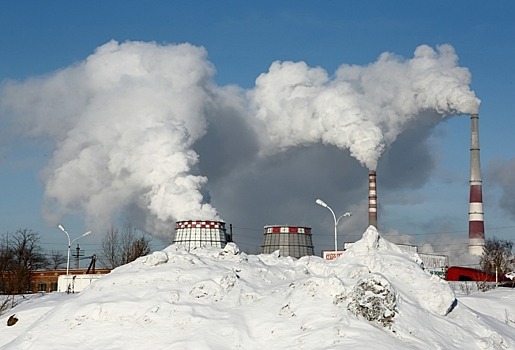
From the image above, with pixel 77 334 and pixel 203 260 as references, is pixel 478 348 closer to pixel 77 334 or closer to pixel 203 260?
pixel 203 260

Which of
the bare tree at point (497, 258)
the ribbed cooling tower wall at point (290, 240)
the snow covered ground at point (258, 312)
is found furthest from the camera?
the ribbed cooling tower wall at point (290, 240)

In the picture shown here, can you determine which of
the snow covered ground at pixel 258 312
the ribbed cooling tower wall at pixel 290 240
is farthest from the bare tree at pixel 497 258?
the snow covered ground at pixel 258 312

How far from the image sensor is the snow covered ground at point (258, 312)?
1769 cm

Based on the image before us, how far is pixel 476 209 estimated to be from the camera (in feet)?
287

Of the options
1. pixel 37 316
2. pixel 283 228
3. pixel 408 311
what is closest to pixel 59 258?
pixel 283 228

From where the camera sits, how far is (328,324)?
58.1ft

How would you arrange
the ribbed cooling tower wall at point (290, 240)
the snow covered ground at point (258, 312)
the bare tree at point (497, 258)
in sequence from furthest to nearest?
the ribbed cooling tower wall at point (290, 240), the bare tree at point (497, 258), the snow covered ground at point (258, 312)

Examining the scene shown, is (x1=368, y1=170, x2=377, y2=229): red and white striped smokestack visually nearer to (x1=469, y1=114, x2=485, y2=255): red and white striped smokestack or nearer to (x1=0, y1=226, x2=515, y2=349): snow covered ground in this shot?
(x1=469, y1=114, x2=485, y2=255): red and white striped smokestack

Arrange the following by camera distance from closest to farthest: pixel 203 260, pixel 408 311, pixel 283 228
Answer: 1. pixel 408 311
2. pixel 203 260
3. pixel 283 228

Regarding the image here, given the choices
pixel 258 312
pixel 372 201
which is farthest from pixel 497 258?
pixel 258 312

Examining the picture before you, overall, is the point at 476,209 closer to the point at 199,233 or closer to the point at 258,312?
the point at 199,233

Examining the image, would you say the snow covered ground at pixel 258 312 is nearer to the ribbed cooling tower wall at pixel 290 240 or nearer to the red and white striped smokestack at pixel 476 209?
the ribbed cooling tower wall at pixel 290 240

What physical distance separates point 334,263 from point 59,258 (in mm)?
102908

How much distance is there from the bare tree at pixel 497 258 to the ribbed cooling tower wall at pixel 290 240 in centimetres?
2051
